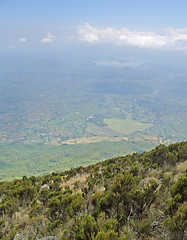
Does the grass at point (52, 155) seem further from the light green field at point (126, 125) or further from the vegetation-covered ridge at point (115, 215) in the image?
the vegetation-covered ridge at point (115, 215)

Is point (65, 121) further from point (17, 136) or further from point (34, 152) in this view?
point (34, 152)

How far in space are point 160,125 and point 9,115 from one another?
446 ft

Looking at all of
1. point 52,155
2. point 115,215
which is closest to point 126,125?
point 52,155

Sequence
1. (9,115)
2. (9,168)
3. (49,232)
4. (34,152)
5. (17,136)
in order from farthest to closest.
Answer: (9,115), (17,136), (34,152), (9,168), (49,232)

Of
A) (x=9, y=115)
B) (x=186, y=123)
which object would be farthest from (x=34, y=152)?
(x=186, y=123)

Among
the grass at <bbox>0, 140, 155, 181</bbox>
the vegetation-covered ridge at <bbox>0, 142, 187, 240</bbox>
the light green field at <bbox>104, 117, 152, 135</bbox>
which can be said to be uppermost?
the vegetation-covered ridge at <bbox>0, 142, 187, 240</bbox>

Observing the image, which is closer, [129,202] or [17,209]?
[129,202]

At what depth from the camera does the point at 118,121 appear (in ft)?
494

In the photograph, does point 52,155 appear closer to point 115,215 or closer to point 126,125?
point 126,125

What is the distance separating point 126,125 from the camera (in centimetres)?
14112

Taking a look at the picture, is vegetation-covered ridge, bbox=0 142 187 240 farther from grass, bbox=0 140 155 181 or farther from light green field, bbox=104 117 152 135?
light green field, bbox=104 117 152 135

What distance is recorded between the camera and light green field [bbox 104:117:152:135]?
Result: 130 metres

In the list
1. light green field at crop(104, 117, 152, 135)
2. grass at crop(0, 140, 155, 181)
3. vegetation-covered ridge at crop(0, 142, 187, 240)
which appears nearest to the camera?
vegetation-covered ridge at crop(0, 142, 187, 240)

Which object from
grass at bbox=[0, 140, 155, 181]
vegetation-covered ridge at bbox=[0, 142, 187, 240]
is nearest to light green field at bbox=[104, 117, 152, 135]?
grass at bbox=[0, 140, 155, 181]
